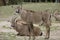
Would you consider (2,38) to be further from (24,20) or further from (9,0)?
(9,0)

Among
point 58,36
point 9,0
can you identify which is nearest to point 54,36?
point 58,36

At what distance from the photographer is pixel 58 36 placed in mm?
9664

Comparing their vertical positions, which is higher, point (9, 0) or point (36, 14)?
point (36, 14)

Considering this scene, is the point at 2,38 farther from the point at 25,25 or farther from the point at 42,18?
the point at 42,18

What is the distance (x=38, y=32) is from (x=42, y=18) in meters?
0.54

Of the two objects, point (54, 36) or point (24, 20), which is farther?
point (54, 36)

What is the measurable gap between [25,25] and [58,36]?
4.52 feet

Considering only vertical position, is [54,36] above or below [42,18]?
below

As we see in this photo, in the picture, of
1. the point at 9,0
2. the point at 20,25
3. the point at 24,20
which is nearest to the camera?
the point at 24,20

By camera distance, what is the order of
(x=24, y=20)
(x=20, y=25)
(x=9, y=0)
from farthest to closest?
(x=9, y=0), (x=20, y=25), (x=24, y=20)

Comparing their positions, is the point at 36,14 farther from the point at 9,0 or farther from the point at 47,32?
the point at 9,0

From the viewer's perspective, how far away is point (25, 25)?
9.15 m

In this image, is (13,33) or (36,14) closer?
(36,14)

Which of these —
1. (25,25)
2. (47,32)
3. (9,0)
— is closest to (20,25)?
(25,25)
